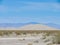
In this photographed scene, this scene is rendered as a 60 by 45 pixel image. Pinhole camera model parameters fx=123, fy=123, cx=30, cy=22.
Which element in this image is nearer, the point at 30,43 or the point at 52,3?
the point at 30,43

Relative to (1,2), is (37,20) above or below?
below

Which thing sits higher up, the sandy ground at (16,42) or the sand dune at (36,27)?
the sand dune at (36,27)

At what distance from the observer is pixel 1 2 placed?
39.6 inches

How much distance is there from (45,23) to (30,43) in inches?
7.6

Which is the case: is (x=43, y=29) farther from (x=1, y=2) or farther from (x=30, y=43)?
(x=1, y=2)

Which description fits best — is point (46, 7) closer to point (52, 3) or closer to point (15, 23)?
point (52, 3)

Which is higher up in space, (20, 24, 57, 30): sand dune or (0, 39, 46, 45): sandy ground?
(20, 24, 57, 30): sand dune

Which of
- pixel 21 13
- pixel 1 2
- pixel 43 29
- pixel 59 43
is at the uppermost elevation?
pixel 1 2

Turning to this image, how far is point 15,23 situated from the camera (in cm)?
94

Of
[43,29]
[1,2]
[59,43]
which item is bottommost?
[59,43]

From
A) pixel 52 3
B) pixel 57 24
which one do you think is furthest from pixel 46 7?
pixel 57 24

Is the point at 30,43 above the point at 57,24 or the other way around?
the other way around

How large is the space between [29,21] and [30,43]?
0.17 meters

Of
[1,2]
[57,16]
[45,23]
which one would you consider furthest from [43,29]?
[1,2]
